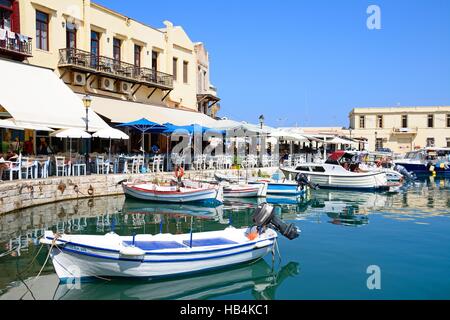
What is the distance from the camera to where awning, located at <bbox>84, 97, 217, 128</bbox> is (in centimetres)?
2262

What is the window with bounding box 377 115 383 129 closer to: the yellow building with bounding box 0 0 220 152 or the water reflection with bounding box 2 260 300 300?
the yellow building with bounding box 0 0 220 152

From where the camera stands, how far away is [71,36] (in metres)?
23.5

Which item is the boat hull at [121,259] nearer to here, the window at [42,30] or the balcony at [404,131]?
the window at [42,30]

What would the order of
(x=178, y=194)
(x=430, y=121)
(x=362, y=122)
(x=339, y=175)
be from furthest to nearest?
(x=362, y=122) < (x=430, y=121) < (x=339, y=175) < (x=178, y=194)

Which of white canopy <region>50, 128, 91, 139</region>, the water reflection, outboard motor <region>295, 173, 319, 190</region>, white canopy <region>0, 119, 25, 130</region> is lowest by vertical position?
the water reflection

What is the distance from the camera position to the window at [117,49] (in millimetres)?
26453

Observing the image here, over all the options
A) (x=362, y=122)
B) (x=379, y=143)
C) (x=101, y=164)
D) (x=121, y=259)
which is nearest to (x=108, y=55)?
(x=101, y=164)

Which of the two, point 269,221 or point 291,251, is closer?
point 269,221

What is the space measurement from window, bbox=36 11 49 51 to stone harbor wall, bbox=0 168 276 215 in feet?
24.8

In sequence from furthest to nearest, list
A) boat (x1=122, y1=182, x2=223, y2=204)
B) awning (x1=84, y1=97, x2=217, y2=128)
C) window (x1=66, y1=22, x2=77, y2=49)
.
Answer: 1. window (x1=66, y1=22, x2=77, y2=49)
2. awning (x1=84, y1=97, x2=217, y2=128)
3. boat (x1=122, y1=182, x2=223, y2=204)

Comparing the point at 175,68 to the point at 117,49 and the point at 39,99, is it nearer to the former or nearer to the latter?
the point at 117,49

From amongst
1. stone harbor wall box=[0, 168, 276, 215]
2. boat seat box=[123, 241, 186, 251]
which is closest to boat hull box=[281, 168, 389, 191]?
stone harbor wall box=[0, 168, 276, 215]

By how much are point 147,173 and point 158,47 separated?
447 inches

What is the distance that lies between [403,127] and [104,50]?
55.0 metres
